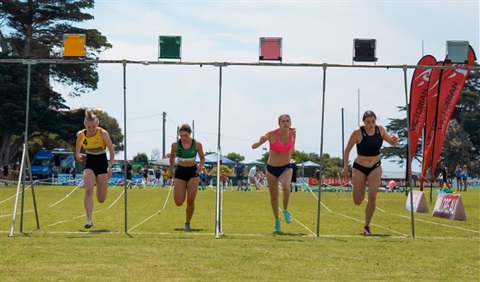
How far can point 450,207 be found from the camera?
22516 mm

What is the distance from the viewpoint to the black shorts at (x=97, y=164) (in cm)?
1484

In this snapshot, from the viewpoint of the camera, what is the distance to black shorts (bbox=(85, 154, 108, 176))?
14844 mm

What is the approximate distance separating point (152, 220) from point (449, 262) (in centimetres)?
998

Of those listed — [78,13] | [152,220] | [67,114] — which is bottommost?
[152,220]

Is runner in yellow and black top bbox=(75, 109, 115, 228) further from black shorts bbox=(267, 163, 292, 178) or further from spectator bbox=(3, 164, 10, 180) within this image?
spectator bbox=(3, 164, 10, 180)

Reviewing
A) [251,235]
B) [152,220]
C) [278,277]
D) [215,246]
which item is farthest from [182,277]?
[152,220]

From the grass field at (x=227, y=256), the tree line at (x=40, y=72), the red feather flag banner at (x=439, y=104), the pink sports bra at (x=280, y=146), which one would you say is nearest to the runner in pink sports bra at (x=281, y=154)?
the pink sports bra at (x=280, y=146)

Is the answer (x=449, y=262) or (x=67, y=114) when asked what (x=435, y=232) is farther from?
(x=67, y=114)

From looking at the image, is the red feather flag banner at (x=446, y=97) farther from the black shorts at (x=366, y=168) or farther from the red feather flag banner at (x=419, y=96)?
the black shorts at (x=366, y=168)

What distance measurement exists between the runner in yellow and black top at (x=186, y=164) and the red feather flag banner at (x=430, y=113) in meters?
12.2

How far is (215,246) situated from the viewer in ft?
37.9

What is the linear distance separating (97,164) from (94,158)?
12 centimetres

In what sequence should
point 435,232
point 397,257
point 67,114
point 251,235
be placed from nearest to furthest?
point 397,257 → point 251,235 → point 435,232 → point 67,114

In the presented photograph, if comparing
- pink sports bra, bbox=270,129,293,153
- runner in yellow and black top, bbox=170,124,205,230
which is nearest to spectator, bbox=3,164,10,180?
runner in yellow and black top, bbox=170,124,205,230
